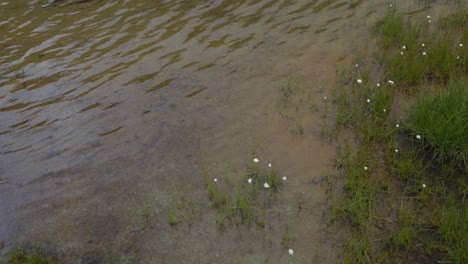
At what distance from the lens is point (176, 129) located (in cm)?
A: 601

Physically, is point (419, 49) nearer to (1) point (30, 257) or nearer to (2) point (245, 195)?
(2) point (245, 195)

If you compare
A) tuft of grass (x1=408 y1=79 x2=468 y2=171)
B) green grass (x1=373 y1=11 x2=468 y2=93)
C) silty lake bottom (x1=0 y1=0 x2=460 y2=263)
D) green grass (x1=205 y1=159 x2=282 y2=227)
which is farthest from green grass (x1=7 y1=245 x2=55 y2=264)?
green grass (x1=373 y1=11 x2=468 y2=93)

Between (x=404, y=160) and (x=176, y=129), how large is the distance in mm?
3336

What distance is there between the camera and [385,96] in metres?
5.65

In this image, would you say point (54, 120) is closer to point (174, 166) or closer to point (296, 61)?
point (174, 166)

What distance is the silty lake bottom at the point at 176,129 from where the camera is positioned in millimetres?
4312

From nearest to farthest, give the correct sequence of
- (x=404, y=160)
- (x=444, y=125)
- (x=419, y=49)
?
Answer: 1. (x=444, y=125)
2. (x=404, y=160)
3. (x=419, y=49)

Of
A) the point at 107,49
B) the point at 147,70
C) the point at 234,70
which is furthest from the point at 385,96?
the point at 107,49

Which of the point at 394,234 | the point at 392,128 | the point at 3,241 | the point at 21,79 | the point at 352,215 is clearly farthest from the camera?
the point at 21,79

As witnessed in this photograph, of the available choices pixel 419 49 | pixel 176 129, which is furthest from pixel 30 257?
pixel 419 49

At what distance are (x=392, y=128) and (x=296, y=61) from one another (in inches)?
105

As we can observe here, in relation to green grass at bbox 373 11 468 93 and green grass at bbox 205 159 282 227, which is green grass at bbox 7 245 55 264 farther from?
green grass at bbox 373 11 468 93

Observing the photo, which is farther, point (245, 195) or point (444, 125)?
point (245, 195)

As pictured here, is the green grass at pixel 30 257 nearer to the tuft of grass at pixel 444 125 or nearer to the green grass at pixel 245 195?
the green grass at pixel 245 195
